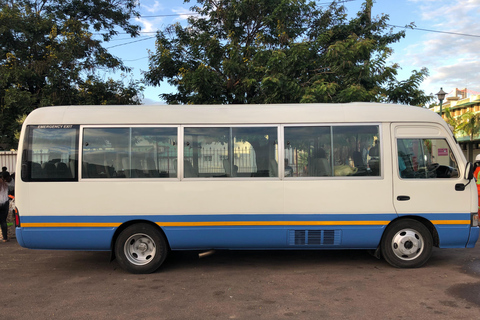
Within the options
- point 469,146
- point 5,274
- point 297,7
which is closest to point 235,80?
point 297,7

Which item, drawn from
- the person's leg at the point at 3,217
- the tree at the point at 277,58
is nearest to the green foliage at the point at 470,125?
the tree at the point at 277,58

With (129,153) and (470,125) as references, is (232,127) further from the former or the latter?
(470,125)

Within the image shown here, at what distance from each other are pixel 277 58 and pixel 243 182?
567 cm

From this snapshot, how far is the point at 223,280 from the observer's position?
5.48 metres

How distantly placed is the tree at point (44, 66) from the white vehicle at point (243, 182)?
27.3 feet

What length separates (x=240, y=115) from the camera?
19.2 feet

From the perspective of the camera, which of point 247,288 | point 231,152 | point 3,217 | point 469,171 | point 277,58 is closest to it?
point 247,288

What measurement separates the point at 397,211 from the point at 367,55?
643 centimetres

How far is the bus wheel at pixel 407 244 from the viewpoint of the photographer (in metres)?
5.74

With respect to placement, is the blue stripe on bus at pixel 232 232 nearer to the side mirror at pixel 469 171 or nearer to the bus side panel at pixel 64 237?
the bus side panel at pixel 64 237

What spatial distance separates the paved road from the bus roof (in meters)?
2.40

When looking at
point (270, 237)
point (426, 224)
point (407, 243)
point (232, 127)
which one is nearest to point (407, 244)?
point (407, 243)

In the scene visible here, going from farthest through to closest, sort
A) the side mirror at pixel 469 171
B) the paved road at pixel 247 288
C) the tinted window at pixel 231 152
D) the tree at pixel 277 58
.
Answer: the tree at pixel 277 58 < the tinted window at pixel 231 152 < the side mirror at pixel 469 171 < the paved road at pixel 247 288

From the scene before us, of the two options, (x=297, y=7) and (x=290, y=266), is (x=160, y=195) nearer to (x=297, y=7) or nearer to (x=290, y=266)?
(x=290, y=266)
